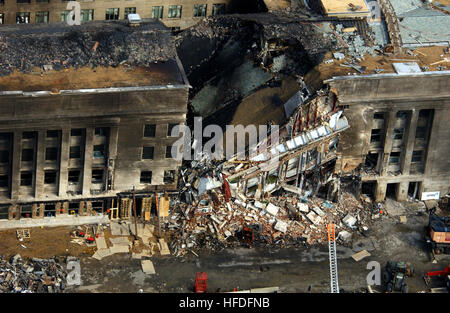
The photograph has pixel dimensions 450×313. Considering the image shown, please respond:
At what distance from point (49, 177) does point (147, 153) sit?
341 inches

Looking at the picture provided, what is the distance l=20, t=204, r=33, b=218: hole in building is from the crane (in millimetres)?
26104

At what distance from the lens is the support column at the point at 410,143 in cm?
10325

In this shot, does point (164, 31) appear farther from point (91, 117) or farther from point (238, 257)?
point (238, 257)

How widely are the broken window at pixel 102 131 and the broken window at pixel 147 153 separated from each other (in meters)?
3.60

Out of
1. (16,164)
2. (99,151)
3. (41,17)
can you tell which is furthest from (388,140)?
(41,17)

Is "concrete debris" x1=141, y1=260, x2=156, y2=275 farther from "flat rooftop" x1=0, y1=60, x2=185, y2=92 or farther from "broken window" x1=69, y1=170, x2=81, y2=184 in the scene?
"flat rooftop" x1=0, y1=60, x2=185, y2=92

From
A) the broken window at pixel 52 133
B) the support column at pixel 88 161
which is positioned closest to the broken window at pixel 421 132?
the support column at pixel 88 161

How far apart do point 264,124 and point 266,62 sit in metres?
7.14

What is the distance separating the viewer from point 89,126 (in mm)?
96188

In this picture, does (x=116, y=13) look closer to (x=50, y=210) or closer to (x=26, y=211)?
(x=50, y=210)

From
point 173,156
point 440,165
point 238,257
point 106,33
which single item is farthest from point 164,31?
point 440,165

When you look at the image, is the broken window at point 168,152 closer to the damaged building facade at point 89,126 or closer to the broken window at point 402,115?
the damaged building facade at point 89,126
